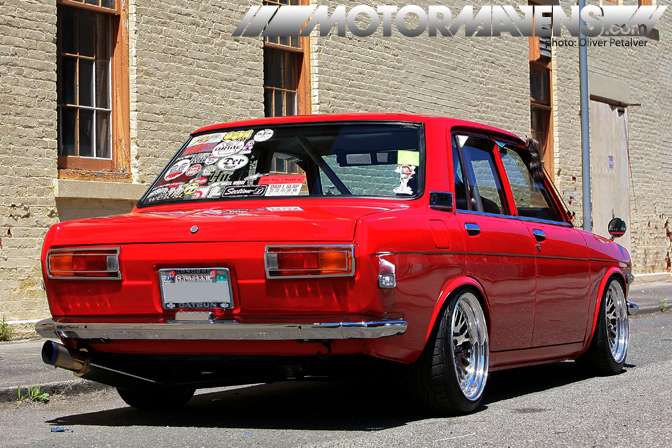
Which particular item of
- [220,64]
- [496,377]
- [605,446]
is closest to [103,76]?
[220,64]

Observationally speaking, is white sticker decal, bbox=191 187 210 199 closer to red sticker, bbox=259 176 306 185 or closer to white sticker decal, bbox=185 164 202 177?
white sticker decal, bbox=185 164 202 177

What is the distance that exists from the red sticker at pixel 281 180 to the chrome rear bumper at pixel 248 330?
1.17 metres

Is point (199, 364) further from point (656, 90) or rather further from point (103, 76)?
point (656, 90)

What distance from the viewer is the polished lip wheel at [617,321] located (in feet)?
23.6

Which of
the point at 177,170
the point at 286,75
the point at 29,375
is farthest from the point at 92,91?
the point at 177,170

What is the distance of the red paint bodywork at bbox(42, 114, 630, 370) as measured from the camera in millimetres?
4520

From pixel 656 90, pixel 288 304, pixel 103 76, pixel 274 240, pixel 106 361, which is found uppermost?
pixel 656 90

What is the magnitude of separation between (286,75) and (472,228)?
28.8ft

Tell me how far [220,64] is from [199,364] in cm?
802

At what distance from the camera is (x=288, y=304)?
4.53 meters

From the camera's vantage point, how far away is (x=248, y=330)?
4492mm

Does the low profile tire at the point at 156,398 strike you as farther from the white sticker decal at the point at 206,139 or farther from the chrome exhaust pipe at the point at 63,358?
the white sticker decal at the point at 206,139

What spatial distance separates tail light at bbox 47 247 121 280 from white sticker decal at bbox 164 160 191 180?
1.03m

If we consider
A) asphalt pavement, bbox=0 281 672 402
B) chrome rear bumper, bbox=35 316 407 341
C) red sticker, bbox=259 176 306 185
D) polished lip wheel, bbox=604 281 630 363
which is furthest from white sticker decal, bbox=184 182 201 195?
polished lip wheel, bbox=604 281 630 363
